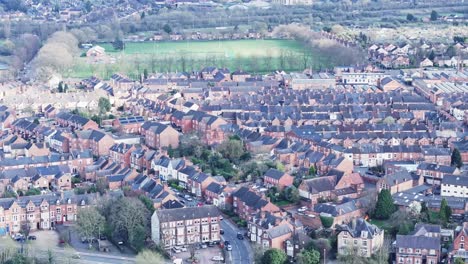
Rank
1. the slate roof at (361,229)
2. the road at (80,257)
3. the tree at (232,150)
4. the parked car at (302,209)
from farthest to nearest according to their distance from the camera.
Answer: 1. the tree at (232,150)
2. the parked car at (302,209)
3. the road at (80,257)
4. the slate roof at (361,229)

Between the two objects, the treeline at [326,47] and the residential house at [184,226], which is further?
the treeline at [326,47]

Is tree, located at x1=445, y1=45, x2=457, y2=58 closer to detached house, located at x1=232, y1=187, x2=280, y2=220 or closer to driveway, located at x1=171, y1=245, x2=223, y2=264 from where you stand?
detached house, located at x1=232, y1=187, x2=280, y2=220

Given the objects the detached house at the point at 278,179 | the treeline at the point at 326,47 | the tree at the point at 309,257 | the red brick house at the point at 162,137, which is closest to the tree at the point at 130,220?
the tree at the point at 309,257

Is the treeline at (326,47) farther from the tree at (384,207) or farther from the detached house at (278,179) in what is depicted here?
the tree at (384,207)

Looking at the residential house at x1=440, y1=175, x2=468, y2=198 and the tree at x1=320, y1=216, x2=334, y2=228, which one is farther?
the residential house at x1=440, y1=175, x2=468, y2=198

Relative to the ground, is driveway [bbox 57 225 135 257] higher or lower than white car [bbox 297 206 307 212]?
lower

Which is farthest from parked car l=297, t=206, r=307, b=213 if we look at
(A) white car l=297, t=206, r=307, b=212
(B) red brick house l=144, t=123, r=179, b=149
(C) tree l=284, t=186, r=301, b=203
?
(B) red brick house l=144, t=123, r=179, b=149

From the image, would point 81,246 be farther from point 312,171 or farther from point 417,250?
point 417,250
